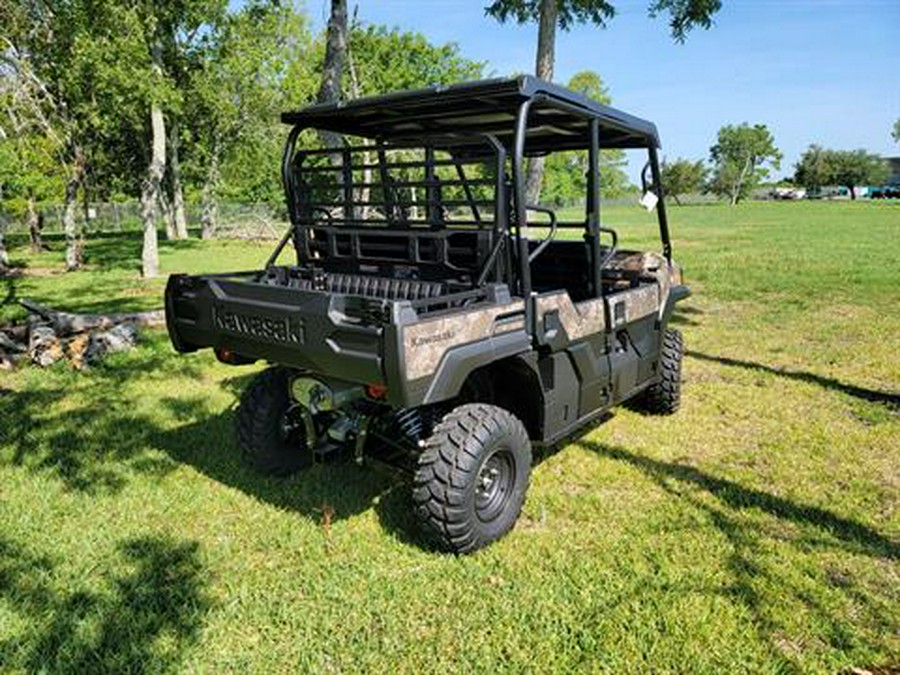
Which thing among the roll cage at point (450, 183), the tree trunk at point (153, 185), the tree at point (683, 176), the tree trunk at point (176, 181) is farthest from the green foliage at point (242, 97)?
the tree at point (683, 176)

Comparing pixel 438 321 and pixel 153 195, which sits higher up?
pixel 153 195

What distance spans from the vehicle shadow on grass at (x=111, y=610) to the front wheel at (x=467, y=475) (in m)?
1.04

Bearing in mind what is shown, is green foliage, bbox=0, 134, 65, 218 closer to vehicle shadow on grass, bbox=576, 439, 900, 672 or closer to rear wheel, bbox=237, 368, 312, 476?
rear wheel, bbox=237, 368, 312, 476

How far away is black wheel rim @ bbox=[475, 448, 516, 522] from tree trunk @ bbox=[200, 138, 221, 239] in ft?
82.5

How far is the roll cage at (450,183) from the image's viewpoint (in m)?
3.30

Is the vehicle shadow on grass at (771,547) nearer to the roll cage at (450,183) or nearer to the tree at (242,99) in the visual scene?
the roll cage at (450,183)

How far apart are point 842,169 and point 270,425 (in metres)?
107

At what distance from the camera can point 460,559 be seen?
10.5 feet

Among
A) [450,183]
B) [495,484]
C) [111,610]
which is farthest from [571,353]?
[111,610]

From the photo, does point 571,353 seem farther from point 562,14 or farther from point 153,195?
point 153,195

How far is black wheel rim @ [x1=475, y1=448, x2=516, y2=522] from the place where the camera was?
333 centimetres

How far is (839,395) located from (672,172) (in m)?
83.4

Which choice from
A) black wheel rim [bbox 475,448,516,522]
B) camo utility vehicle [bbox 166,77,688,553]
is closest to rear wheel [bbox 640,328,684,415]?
camo utility vehicle [bbox 166,77,688,553]

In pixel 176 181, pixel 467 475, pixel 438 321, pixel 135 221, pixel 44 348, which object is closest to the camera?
pixel 438 321
